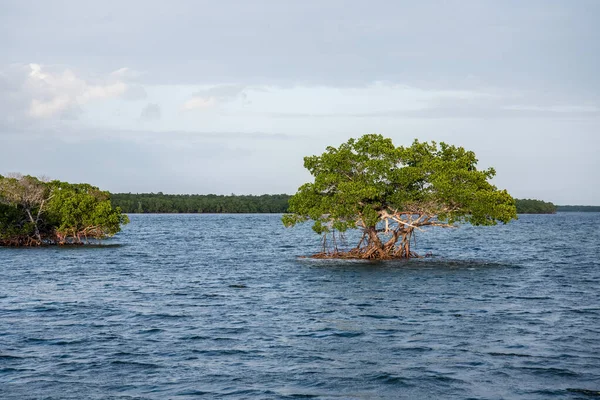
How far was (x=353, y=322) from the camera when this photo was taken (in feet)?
98.4

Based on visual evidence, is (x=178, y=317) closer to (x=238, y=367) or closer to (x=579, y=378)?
(x=238, y=367)

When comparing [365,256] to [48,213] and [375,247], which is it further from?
[48,213]

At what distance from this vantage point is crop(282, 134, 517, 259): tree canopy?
51531 millimetres

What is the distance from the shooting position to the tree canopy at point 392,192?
51.5 m

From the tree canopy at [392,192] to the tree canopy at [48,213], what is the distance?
3009 cm

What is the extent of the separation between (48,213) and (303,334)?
55.7 metres

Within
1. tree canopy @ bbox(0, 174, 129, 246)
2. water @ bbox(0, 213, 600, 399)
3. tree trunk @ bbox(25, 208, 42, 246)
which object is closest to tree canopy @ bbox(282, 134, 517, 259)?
water @ bbox(0, 213, 600, 399)

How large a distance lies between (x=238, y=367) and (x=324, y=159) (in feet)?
113

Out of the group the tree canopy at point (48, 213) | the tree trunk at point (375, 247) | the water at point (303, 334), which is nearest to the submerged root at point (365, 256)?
the tree trunk at point (375, 247)

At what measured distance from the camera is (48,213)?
246 feet

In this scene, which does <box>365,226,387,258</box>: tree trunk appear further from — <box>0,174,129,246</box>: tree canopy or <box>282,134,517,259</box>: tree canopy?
<box>0,174,129,246</box>: tree canopy

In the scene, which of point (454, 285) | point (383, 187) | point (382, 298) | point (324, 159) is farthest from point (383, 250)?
point (382, 298)

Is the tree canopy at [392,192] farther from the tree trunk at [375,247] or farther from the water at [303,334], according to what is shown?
the water at [303,334]

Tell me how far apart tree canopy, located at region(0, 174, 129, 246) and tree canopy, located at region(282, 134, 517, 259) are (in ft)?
98.7
